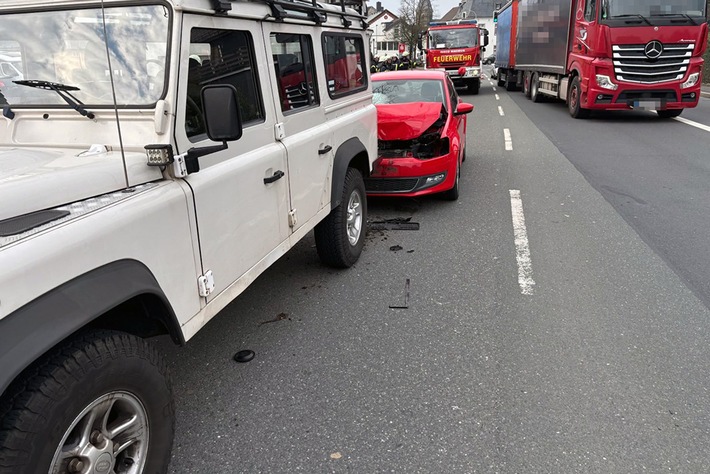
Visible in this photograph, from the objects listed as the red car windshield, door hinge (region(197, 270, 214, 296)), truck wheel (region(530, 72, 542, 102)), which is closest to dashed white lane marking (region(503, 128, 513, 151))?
the red car windshield

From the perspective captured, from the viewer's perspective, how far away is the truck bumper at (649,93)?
13.1 m

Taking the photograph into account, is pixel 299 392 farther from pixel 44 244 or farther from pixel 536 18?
pixel 536 18

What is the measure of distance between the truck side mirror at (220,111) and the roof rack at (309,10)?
59 centimetres

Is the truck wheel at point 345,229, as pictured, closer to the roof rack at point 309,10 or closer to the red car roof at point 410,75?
the roof rack at point 309,10

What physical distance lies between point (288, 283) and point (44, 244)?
10.1ft

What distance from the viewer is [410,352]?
3652mm

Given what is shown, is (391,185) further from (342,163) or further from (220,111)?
(220,111)

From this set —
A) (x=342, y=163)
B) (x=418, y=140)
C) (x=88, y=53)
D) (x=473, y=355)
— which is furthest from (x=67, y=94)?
(x=418, y=140)

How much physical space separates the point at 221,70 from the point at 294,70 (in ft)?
3.19

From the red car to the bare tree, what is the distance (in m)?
44.2

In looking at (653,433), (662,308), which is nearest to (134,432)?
(653,433)

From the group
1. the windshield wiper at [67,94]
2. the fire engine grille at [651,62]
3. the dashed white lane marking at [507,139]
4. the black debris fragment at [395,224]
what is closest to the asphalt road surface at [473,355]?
the black debris fragment at [395,224]

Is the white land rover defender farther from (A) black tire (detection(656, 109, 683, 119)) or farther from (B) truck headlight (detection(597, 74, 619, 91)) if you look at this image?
(A) black tire (detection(656, 109, 683, 119))

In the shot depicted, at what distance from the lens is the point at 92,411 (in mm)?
1977
